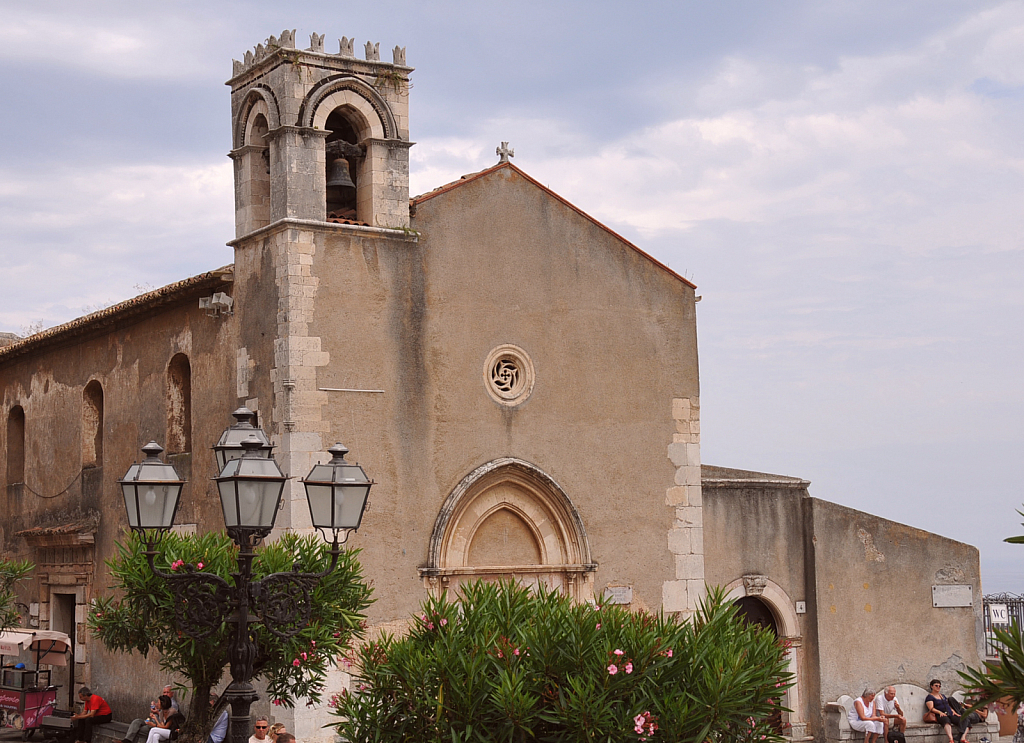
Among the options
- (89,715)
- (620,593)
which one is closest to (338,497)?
(620,593)

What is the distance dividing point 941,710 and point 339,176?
11.8 meters

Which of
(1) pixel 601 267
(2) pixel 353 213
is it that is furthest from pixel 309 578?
(1) pixel 601 267

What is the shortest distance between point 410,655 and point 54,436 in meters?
13.4

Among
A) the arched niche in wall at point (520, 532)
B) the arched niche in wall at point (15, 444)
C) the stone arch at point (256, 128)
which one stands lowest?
the arched niche in wall at point (520, 532)

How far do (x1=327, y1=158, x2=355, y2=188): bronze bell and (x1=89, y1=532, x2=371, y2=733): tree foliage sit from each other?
16.9ft

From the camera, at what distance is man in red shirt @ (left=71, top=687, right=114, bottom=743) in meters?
18.2

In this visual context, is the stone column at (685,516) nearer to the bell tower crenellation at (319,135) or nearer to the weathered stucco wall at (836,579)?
the weathered stucco wall at (836,579)

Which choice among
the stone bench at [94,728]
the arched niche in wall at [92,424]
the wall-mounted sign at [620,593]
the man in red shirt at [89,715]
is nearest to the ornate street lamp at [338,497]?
the wall-mounted sign at [620,593]

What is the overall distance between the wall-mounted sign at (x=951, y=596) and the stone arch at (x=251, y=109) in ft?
40.4

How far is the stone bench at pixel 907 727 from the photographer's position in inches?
784

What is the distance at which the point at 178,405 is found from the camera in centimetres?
1820

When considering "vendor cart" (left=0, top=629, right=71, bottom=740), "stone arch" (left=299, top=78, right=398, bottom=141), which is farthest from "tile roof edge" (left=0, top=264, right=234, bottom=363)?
"vendor cart" (left=0, top=629, right=71, bottom=740)

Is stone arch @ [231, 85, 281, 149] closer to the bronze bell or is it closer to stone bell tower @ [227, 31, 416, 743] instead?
stone bell tower @ [227, 31, 416, 743]

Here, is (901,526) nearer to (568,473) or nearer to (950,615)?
(950,615)
